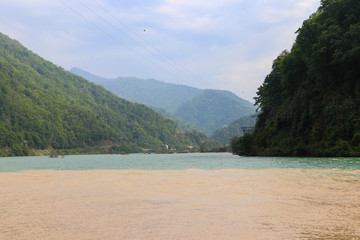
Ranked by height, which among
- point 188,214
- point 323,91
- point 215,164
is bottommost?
point 215,164

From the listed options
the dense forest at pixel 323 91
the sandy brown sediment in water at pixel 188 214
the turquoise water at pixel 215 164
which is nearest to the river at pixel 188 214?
the sandy brown sediment in water at pixel 188 214

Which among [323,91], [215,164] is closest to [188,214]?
[215,164]

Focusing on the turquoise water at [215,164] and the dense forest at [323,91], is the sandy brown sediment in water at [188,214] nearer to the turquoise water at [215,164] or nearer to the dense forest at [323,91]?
the turquoise water at [215,164]

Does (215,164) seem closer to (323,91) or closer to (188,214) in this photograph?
(323,91)

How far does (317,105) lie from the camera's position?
69625mm

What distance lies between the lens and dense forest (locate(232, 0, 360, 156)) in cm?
6128

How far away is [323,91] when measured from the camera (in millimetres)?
70188

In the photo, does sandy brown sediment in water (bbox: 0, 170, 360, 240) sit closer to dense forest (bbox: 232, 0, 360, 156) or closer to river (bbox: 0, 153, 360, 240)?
river (bbox: 0, 153, 360, 240)

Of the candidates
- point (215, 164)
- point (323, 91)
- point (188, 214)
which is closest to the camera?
point (188, 214)

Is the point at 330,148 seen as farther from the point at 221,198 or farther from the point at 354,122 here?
the point at 221,198

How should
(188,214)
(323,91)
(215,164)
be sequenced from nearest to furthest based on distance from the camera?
(188,214)
(215,164)
(323,91)

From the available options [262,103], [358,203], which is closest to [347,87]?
[262,103]

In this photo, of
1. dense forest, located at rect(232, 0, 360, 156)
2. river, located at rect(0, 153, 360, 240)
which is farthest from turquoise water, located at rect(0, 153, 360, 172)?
river, located at rect(0, 153, 360, 240)

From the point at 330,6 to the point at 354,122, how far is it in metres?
23.6
